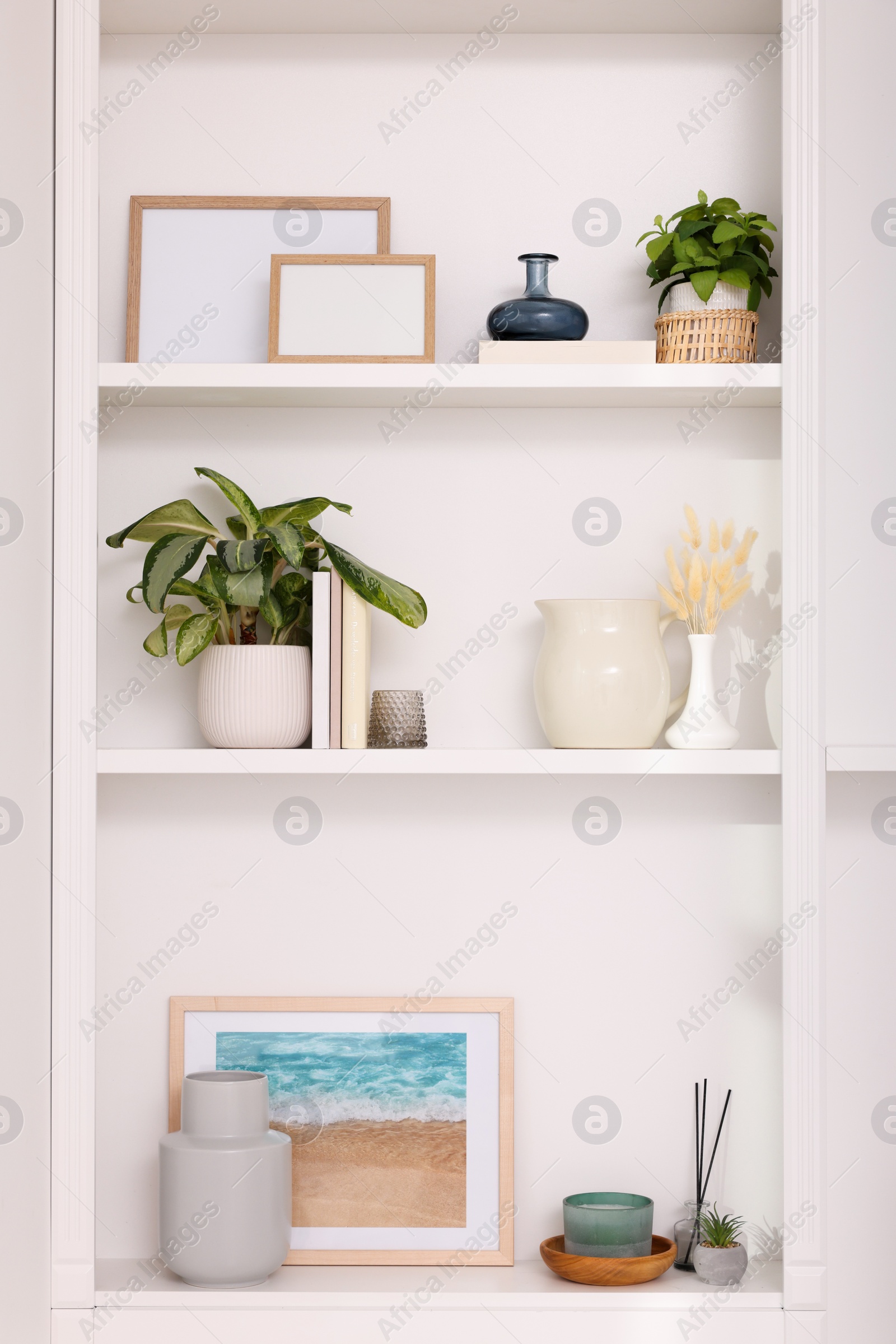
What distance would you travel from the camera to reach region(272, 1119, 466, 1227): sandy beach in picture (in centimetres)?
153

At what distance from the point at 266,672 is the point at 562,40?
965 mm

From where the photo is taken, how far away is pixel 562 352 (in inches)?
57.8

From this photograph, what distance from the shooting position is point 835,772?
1.61 m

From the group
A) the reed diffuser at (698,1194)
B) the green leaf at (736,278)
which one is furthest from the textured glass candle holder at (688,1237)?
the green leaf at (736,278)

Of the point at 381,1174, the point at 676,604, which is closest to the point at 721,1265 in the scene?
the point at 381,1174

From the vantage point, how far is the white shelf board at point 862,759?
1.48 metres

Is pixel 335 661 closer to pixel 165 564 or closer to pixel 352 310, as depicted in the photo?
pixel 165 564

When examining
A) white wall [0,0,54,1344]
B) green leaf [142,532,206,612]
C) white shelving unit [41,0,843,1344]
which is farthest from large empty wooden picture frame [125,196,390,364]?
green leaf [142,532,206,612]

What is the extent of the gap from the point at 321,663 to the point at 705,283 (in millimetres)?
669

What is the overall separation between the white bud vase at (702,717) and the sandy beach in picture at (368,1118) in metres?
0.49

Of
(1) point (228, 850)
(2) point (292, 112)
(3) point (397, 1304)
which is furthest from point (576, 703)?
(2) point (292, 112)

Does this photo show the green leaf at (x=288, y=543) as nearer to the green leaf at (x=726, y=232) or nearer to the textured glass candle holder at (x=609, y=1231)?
the green leaf at (x=726, y=232)

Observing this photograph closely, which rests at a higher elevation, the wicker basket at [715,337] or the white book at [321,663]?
the wicker basket at [715,337]

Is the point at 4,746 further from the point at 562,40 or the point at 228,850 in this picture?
the point at 562,40
